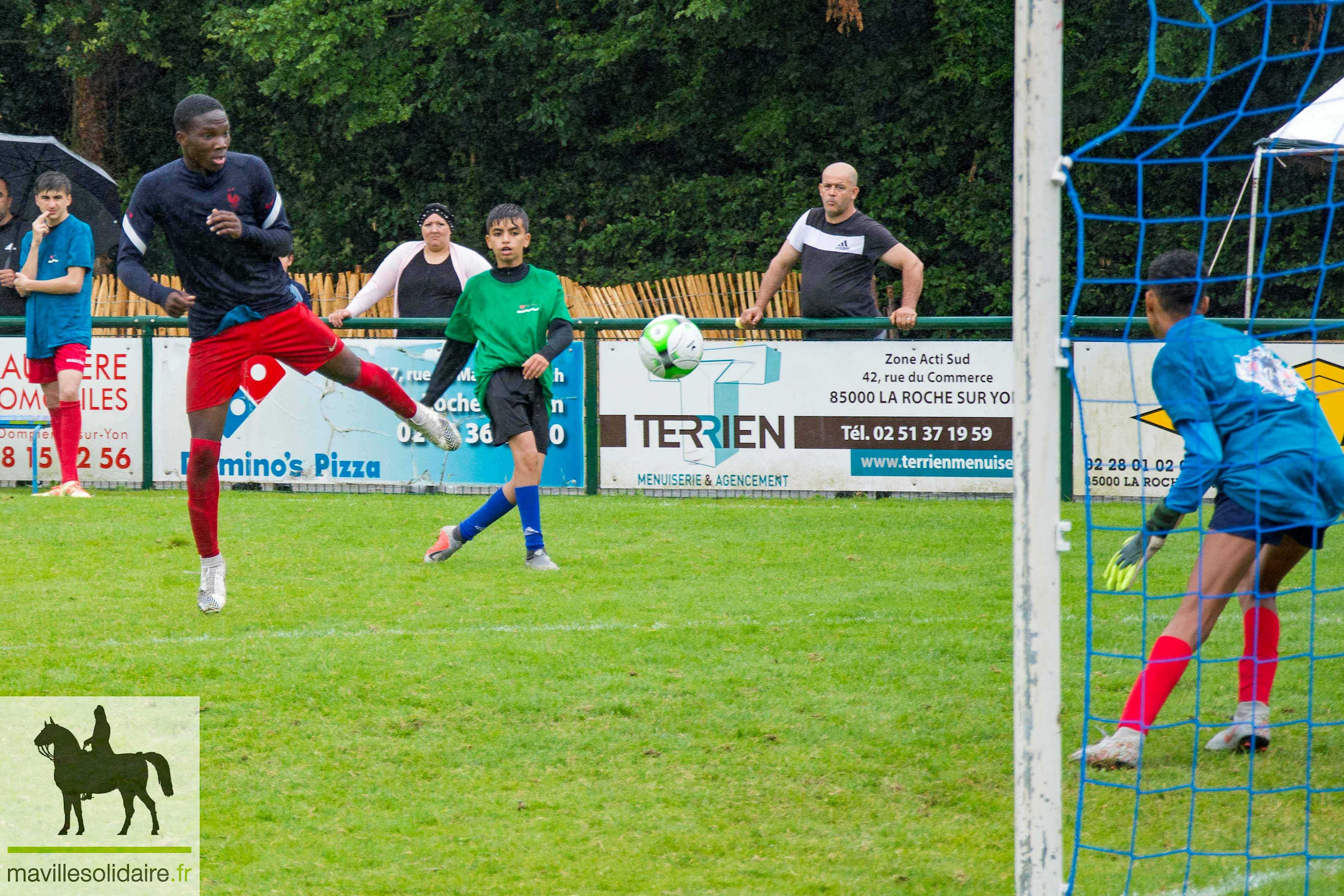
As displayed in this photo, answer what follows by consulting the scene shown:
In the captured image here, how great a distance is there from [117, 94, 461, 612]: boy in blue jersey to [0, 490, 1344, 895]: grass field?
2.51 ft

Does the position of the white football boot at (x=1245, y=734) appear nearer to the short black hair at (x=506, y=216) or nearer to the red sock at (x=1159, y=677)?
the red sock at (x=1159, y=677)

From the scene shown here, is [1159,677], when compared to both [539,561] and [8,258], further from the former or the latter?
[8,258]

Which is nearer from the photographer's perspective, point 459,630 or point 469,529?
point 459,630

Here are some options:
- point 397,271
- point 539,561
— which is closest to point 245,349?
point 539,561

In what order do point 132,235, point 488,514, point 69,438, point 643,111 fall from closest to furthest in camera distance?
point 132,235 → point 488,514 → point 69,438 → point 643,111

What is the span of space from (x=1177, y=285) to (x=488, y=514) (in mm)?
4542

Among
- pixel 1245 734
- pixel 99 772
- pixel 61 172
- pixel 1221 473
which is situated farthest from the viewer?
pixel 61 172

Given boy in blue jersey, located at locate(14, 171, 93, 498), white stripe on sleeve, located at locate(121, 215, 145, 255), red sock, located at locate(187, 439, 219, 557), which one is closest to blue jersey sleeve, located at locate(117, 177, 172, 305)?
white stripe on sleeve, located at locate(121, 215, 145, 255)

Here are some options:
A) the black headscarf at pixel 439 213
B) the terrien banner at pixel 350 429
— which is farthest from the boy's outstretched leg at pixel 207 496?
the terrien banner at pixel 350 429

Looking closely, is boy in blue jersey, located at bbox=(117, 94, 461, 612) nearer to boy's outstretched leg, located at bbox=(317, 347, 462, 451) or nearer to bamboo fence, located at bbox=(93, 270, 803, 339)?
boy's outstretched leg, located at bbox=(317, 347, 462, 451)

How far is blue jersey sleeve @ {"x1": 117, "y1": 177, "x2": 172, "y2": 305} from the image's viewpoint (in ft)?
→ 20.9

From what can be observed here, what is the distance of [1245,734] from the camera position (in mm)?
4734

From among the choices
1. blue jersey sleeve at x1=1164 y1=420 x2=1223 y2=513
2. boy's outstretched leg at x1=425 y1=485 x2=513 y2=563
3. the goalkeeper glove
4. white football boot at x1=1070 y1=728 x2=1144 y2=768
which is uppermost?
blue jersey sleeve at x1=1164 y1=420 x2=1223 y2=513

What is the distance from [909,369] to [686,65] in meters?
15.0
